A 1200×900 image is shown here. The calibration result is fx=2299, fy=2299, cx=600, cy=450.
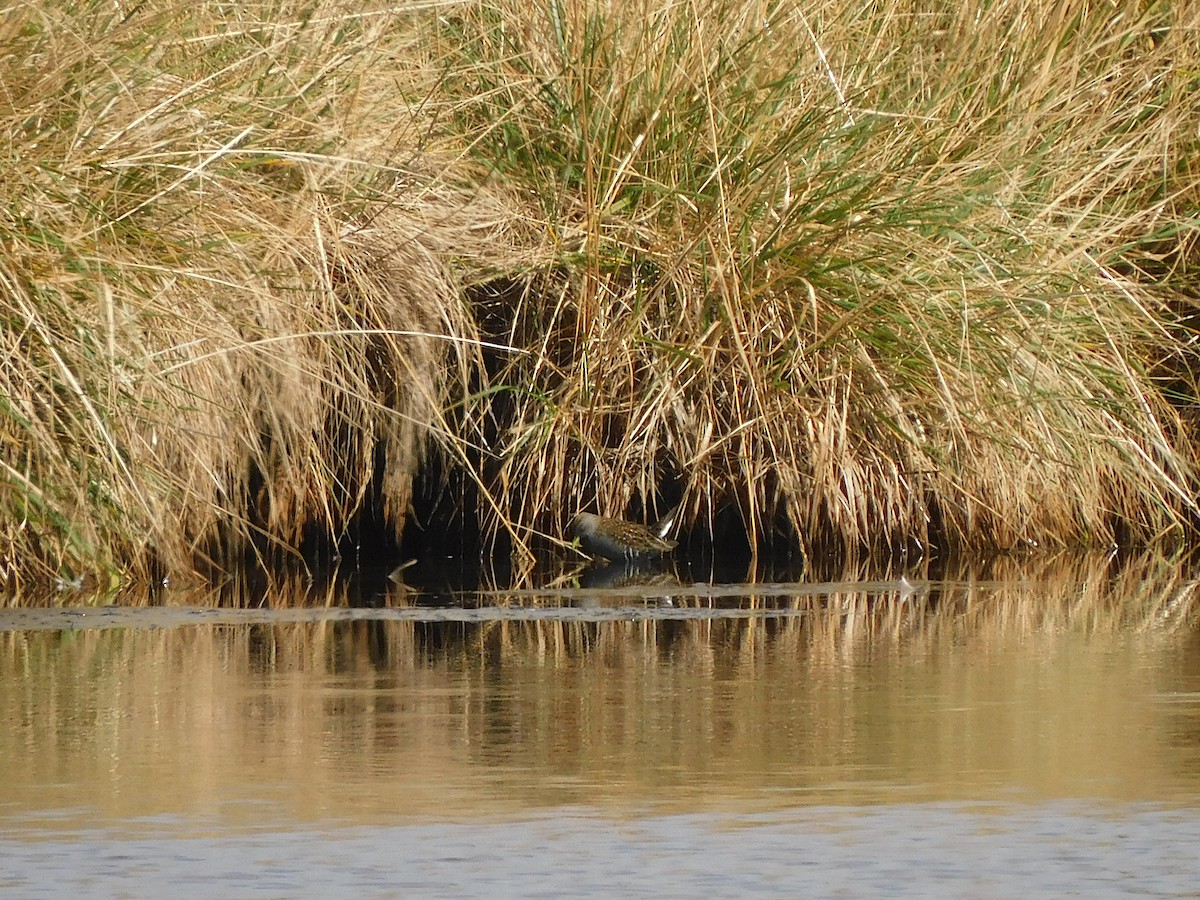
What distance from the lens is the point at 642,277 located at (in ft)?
25.4

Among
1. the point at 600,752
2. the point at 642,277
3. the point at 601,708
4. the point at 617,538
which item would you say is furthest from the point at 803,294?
the point at 600,752

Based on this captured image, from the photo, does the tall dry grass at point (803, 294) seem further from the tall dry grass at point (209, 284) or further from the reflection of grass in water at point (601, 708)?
the reflection of grass in water at point (601, 708)

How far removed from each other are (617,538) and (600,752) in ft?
10.8

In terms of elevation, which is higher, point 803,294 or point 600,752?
point 803,294

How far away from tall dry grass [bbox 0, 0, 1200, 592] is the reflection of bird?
19cm

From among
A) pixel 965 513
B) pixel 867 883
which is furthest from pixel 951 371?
pixel 867 883

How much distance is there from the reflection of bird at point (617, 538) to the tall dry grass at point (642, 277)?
7.5 inches

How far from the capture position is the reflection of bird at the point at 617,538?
24.4 feet

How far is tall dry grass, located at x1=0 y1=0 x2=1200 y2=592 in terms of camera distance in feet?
22.9

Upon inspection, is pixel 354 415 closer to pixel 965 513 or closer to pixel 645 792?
pixel 965 513

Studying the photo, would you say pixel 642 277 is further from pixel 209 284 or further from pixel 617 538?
pixel 209 284

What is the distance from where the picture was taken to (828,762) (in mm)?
4047

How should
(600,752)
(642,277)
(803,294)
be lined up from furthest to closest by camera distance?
(642,277)
(803,294)
(600,752)

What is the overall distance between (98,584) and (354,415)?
1.28 m
